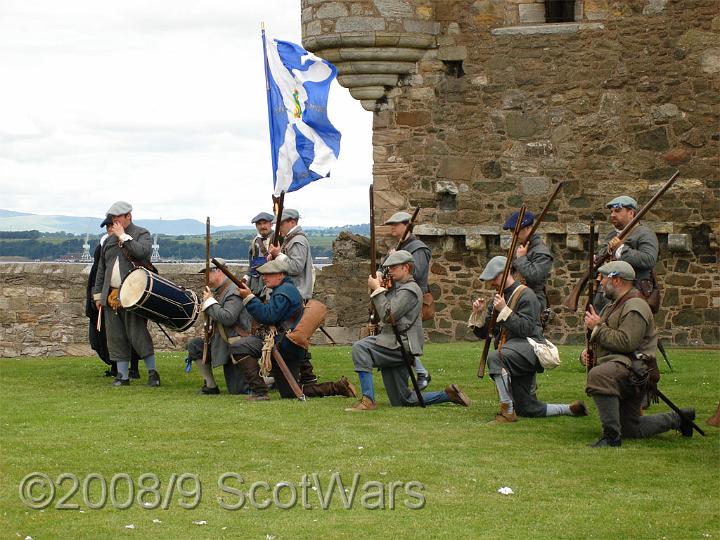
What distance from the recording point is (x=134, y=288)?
14.6 meters

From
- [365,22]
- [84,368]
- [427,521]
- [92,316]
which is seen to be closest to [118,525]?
[427,521]

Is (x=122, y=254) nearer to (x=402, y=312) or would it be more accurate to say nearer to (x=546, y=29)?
(x=402, y=312)

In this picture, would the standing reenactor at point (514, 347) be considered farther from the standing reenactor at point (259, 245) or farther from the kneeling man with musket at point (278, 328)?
the standing reenactor at point (259, 245)

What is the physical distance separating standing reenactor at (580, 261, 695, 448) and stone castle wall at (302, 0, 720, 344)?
29.1ft

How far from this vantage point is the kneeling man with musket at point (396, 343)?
507 inches

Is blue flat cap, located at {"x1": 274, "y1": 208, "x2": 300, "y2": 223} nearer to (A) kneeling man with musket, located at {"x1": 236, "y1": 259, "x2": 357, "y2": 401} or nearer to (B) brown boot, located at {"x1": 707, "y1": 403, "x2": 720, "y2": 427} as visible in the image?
(A) kneeling man with musket, located at {"x1": 236, "y1": 259, "x2": 357, "y2": 401}

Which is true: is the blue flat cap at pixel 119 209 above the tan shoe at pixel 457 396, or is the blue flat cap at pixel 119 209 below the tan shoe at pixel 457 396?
above

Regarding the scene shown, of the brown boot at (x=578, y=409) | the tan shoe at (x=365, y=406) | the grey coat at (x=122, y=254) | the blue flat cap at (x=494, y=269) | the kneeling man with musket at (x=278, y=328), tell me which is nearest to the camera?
the blue flat cap at (x=494, y=269)

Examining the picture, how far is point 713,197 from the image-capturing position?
1969cm

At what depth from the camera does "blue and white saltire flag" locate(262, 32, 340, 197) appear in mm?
15008

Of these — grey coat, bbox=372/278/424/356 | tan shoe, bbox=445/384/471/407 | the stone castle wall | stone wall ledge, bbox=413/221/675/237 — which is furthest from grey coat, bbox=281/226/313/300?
stone wall ledge, bbox=413/221/675/237

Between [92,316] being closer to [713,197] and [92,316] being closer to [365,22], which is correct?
[365,22]

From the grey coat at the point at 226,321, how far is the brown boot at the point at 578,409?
3.40 meters

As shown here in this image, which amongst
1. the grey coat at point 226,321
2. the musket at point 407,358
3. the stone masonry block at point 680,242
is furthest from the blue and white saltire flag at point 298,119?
the stone masonry block at point 680,242
